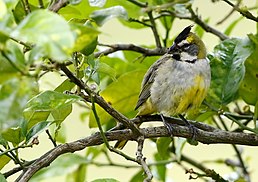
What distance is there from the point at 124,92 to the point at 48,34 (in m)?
0.78

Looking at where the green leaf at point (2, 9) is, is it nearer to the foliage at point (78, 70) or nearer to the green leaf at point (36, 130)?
the foliage at point (78, 70)

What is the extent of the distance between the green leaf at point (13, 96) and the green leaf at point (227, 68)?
26.7 inches

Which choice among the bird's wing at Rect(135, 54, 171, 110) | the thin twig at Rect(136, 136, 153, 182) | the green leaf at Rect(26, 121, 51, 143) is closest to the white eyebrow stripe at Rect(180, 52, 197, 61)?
the bird's wing at Rect(135, 54, 171, 110)

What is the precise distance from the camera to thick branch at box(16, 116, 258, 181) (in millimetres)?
890

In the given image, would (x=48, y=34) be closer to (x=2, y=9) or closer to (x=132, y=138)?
(x=2, y=9)

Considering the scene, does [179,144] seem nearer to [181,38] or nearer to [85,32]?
[181,38]

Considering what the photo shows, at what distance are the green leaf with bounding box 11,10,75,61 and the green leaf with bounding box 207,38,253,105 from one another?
0.70 metres

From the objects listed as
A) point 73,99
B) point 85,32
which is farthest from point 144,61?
point 85,32

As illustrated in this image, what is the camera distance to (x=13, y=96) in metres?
0.56

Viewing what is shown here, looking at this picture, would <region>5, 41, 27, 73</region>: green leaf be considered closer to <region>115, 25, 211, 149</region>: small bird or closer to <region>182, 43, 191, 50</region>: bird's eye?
<region>115, 25, 211, 149</region>: small bird


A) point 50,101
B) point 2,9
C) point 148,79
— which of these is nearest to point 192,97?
point 148,79

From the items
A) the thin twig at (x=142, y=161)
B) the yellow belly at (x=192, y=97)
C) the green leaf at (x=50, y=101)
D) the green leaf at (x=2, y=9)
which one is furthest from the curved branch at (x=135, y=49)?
the green leaf at (x=2, y=9)

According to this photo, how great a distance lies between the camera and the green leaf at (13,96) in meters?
0.55

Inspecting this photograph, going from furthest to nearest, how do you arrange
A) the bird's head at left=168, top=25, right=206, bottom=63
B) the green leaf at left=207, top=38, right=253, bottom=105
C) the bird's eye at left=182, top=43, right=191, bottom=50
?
the bird's eye at left=182, top=43, right=191, bottom=50 → the bird's head at left=168, top=25, right=206, bottom=63 → the green leaf at left=207, top=38, right=253, bottom=105
